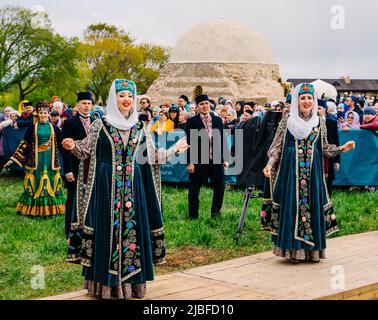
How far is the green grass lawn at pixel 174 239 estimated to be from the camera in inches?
292

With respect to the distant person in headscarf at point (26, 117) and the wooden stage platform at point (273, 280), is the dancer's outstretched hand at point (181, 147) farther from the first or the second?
the distant person in headscarf at point (26, 117)

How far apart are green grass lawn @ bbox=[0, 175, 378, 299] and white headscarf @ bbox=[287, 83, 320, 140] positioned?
169 cm

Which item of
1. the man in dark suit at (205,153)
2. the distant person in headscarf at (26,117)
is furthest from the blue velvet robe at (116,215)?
the distant person in headscarf at (26,117)

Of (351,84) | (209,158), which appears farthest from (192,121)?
(351,84)

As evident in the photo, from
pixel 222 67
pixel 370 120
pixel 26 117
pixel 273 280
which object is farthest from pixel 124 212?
pixel 222 67

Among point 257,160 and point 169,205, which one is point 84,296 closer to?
point 257,160

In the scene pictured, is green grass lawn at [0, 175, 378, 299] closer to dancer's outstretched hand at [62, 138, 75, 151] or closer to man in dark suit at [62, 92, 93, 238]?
man in dark suit at [62, 92, 93, 238]

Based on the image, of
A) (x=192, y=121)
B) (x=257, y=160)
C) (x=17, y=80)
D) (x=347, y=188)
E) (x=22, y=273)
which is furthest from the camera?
(x=17, y=80)

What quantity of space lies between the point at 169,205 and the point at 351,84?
270 feet

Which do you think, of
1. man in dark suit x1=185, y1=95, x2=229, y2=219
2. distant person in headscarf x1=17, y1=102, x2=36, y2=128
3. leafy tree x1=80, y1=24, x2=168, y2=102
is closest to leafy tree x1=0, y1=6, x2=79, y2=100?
leafy tree x1=80, y1=24, x2=168, y2=102

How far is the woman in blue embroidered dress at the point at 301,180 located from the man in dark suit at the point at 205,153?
2.61 meters

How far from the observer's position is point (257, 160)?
29.2 ft

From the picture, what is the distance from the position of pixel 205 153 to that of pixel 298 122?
3049 millimetres

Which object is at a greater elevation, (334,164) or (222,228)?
(334,164)
